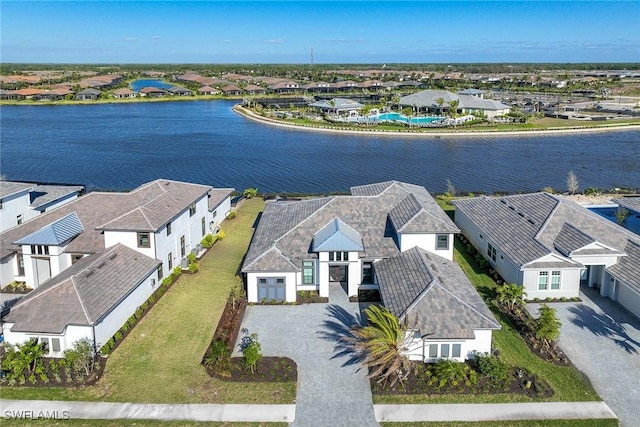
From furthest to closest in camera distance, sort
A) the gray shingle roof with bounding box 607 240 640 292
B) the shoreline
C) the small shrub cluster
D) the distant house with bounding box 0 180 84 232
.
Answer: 1. the shoreline
2. the distant house with bounding box 0 180 84 232
3. the gray shingle roof with bounding box 607 240 640 292
4. the small shrub cluster

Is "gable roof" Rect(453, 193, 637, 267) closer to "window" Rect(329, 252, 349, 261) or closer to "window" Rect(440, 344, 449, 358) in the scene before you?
"window" Rect(440, 344, 449, 358)

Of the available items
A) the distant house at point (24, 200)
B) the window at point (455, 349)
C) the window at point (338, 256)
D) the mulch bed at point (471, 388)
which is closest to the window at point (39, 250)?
the distant house at point (24, 200)

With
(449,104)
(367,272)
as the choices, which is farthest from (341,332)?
(449,104)

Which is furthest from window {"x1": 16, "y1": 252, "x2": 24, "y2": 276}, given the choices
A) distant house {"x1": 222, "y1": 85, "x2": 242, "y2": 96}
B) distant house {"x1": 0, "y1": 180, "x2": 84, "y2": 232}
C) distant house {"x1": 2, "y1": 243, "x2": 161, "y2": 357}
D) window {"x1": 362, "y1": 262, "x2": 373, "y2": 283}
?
distant house {"x1": 222, "y1": 85, "x2": 242, "y2": 96}

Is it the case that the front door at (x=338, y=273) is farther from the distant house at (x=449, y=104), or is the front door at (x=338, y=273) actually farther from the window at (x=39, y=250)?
the distant house at (x=449, y=104)

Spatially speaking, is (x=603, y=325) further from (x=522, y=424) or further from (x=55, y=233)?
(x=55, y=233)
